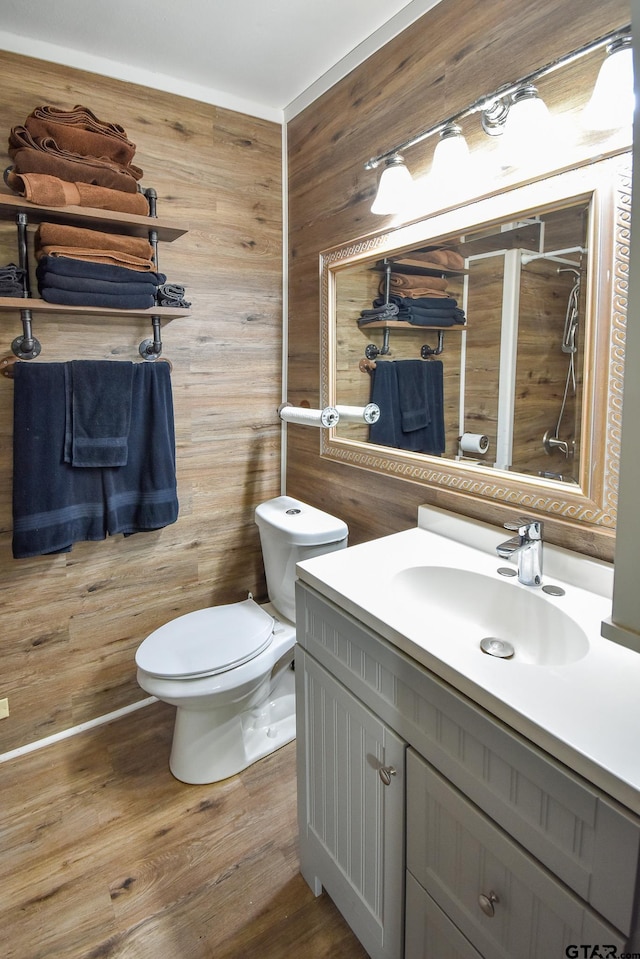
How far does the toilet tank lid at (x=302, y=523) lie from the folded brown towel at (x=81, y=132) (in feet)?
4.19

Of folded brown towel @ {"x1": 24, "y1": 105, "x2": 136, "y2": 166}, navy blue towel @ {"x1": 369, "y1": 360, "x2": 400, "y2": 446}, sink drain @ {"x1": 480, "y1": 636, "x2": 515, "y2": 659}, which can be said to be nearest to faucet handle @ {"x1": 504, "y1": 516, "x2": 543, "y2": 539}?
sink drain @ {"x1": 480, "y1": 636, "x2": 515, "y2": 659}

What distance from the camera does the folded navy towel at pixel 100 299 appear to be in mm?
1626

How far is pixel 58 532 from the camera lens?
1.74 m

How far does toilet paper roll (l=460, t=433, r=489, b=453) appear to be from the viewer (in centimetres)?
142

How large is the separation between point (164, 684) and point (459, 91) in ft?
6.11

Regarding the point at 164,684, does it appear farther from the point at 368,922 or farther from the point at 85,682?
the point at 368,922

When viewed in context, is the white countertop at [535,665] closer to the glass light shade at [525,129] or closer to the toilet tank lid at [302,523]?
the toilet tank lid at [302,523]

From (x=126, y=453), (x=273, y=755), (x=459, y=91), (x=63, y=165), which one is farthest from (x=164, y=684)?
(x=459, y=91)

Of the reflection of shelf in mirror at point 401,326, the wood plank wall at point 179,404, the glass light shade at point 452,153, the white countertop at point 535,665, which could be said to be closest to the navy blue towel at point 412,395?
the reflection of shelf in mirror at point 401,326

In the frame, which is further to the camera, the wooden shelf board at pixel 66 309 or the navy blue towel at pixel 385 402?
the navy blue towel at pixel 385 402

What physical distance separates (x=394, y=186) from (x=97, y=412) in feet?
3.85

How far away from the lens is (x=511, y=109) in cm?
115

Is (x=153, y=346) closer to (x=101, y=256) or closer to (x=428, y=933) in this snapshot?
(x=101, y=256)

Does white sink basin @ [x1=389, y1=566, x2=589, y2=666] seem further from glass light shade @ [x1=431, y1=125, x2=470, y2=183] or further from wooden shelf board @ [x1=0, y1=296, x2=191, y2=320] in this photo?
wooden shelf board @ [x1=0, y1=296, x2=191, y2=320]
